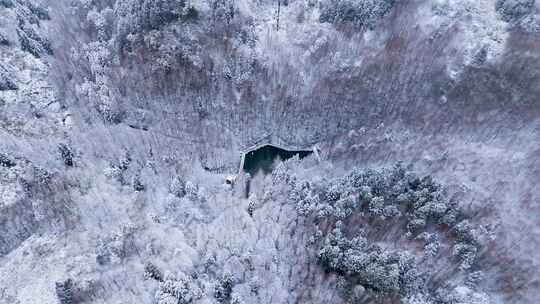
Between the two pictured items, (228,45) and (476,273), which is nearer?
(476,273)

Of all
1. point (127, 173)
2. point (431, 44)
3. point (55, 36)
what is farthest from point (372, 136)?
point (55, 36)

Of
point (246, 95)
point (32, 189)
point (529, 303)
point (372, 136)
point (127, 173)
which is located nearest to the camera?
point (529, 303)

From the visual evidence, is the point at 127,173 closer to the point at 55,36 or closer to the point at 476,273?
the point at 55,36

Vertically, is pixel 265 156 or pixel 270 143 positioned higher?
pixel 270 143

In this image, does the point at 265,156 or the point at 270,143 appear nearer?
the point at 265,156

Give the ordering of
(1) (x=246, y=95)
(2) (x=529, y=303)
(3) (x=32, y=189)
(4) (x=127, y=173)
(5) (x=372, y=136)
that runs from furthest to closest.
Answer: (1) (x=246, y=95) < (5) (x=372, y=136) < (4) (x=127, y=173) < (3) (x=32, y=189) < (2) (x=529, y=303)

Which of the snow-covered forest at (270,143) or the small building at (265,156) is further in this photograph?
the small building at (265,156)

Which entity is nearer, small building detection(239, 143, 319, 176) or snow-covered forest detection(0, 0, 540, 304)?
snow-covered forest detection(0, 0, 540, 304)

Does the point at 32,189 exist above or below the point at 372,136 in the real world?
below
